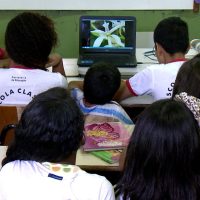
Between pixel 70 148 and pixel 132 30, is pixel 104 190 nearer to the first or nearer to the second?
pixel 70 148

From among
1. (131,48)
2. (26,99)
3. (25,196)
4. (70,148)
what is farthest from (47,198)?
(131,48)

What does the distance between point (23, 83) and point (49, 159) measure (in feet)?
3.35

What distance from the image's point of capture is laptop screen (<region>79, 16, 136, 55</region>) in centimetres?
308

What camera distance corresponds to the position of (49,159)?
1.29 meters

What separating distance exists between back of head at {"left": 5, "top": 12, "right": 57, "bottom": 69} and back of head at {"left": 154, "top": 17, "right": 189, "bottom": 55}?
67 cm

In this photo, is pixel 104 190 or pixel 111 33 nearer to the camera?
pixel 104 190

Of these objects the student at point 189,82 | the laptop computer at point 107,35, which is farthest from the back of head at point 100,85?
the laptop computer at point 107,35

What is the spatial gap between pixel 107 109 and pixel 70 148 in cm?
100

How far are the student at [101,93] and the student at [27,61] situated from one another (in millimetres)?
134

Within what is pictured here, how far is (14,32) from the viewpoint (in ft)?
7.66

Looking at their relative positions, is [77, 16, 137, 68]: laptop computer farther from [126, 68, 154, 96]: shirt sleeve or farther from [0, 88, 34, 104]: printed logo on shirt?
[0, 88, 34, 104]: printed logo on shirt

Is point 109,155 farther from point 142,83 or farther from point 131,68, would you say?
point 131,68
